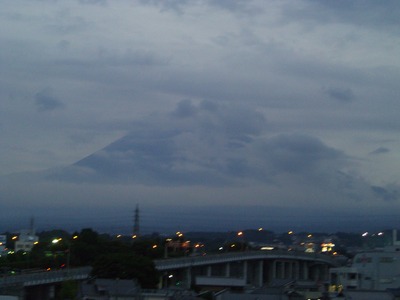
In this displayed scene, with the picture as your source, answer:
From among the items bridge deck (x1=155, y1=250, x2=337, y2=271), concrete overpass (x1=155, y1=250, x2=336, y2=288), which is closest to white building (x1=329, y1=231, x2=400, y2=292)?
concrete overpass (x1=155, y1=250, x2=336, y2=288)

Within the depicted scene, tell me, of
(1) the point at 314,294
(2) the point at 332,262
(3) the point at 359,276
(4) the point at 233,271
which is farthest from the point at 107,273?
(2) the point at 332,262

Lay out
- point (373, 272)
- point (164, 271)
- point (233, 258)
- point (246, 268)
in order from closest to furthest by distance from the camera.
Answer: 1. point (373, 272)
2. point (164, 271)
3. point (233, 258)
4. point (246, 268)

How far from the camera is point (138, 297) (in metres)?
27.4

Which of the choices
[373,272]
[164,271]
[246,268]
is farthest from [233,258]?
[373,272]

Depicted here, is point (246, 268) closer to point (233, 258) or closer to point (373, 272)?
point (233, 258)

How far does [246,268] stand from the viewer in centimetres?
6906

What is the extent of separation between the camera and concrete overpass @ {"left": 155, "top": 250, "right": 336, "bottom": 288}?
51.7 metres

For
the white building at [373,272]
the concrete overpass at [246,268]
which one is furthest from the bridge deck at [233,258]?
the white building at [373,272]

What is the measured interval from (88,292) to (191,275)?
27.7m

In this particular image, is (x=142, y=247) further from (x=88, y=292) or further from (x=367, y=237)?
(x=88, y=292)

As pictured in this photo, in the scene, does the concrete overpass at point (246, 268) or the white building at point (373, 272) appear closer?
the white building at point (373, 272)

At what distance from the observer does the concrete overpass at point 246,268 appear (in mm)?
51688

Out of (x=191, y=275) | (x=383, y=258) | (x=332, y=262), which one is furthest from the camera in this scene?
(x=332, y=262)

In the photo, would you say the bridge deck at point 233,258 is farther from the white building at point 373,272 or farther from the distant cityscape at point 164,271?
the white building at point 373,272
